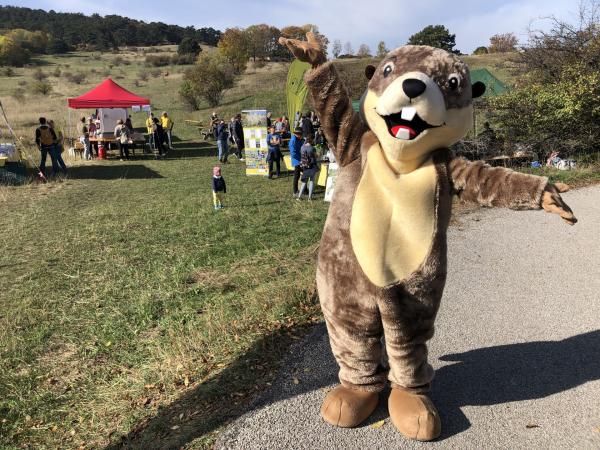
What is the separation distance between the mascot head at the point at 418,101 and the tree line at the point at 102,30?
8513cm

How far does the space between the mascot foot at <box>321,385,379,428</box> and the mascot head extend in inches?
59.2

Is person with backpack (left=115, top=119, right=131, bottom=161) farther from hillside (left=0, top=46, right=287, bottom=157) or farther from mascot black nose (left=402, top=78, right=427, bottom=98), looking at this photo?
mascot black nose (left=402, top=78, right=427, bottom=98)

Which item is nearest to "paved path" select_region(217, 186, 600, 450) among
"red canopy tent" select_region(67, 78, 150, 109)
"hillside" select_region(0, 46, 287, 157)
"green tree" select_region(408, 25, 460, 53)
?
"red canopy tent" select_region(67, 78, 150, 109)

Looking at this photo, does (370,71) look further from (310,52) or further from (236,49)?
(236,49)

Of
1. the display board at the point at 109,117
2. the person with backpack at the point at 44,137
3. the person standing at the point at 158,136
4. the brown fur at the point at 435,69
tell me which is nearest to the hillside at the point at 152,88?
the display board at the point at 109,117

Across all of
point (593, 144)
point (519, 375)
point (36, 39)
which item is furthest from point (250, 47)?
point (519, 375)

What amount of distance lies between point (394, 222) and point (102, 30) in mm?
96871

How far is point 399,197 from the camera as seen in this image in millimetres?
2561

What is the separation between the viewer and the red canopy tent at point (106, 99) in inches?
652

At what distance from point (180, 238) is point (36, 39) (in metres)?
80.2

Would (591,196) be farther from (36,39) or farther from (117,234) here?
(36,39)

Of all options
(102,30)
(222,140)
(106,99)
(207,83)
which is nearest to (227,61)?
(207,83)

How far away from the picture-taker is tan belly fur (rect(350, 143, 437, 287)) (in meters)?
2.56

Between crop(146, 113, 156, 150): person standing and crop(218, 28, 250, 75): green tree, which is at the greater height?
crop(218, 28, 250, 75): green tree
